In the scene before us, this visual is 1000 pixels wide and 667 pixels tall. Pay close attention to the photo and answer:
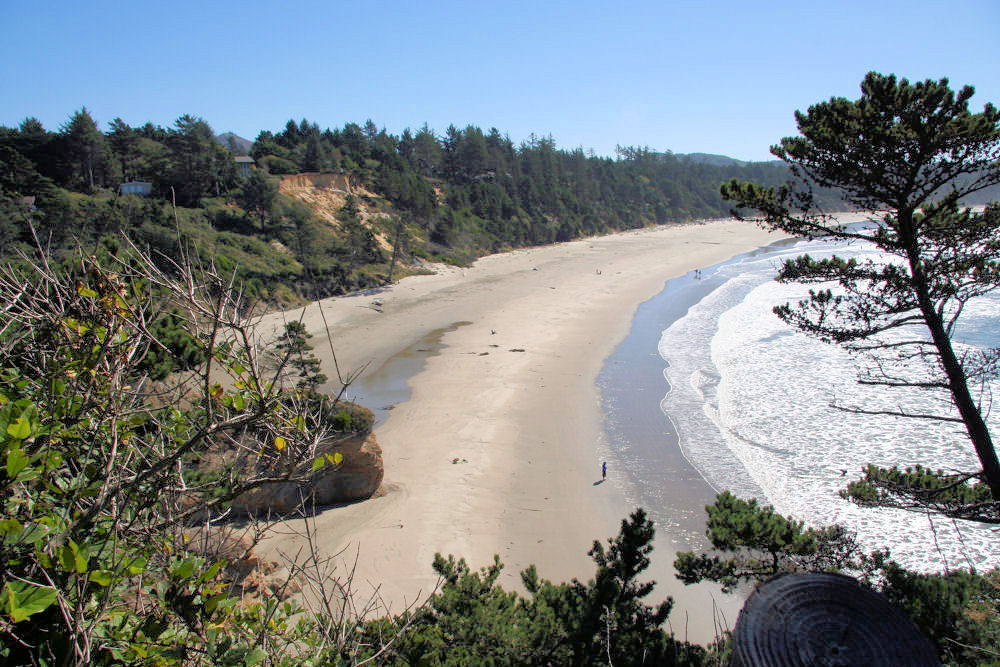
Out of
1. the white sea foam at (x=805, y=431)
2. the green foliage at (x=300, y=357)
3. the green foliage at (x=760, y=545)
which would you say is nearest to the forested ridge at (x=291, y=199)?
the green foliage at (x=300, y=357)

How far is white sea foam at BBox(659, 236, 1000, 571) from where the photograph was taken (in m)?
10.1

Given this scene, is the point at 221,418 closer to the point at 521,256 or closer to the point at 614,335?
the point at 614,335

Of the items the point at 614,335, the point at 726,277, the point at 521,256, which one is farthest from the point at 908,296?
the point at 521,256

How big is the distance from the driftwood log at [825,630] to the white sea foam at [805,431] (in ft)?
23.1

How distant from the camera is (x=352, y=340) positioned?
22500 millimetres

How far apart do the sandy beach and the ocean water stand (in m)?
1.24

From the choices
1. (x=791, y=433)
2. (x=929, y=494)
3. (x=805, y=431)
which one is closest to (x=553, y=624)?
(x=929, y=494)

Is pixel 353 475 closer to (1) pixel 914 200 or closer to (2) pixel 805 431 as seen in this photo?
(1) pixel 914 200

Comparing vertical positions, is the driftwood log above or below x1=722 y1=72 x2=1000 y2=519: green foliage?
below

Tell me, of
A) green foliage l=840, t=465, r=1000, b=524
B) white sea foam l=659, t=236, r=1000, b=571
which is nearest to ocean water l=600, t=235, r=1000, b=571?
white sea foam l=659, t=236, r=1000, b=571

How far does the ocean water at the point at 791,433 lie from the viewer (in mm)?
10242

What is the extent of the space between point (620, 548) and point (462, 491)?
233 inches

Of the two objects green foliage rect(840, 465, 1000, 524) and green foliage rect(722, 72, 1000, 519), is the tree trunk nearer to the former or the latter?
green foliage rect(722, 72, 1000, 519)

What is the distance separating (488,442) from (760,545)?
8500 mm
